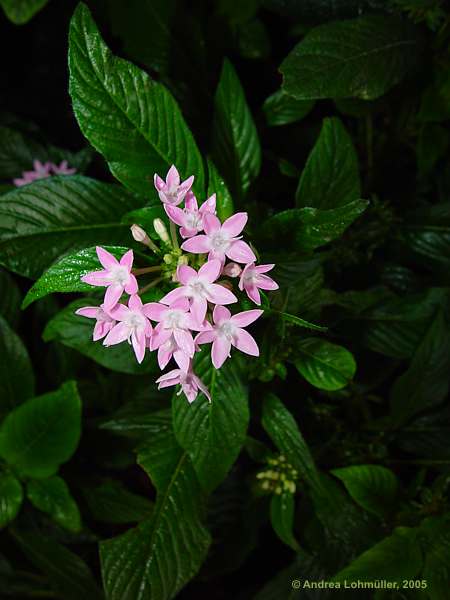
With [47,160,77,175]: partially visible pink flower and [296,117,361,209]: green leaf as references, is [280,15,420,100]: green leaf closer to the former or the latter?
[296,117,361,209]: green leaf

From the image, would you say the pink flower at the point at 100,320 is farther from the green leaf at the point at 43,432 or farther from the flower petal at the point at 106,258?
the green leaf at the point at 43,432

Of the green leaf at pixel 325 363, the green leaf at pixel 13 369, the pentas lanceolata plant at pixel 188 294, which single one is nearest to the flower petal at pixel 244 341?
the pentas lanceolata plant at pixel 188 294

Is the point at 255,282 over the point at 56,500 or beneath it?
over

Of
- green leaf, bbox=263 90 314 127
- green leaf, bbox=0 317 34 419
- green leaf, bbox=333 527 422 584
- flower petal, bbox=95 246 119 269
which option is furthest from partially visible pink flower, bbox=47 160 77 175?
green leaf, bbox=333 527 422 584

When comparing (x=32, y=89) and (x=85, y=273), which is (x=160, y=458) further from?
(x=32, y=89)

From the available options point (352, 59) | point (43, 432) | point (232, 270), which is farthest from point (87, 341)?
point (352, 59)

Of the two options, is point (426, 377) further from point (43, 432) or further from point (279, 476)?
point (43, 432)
